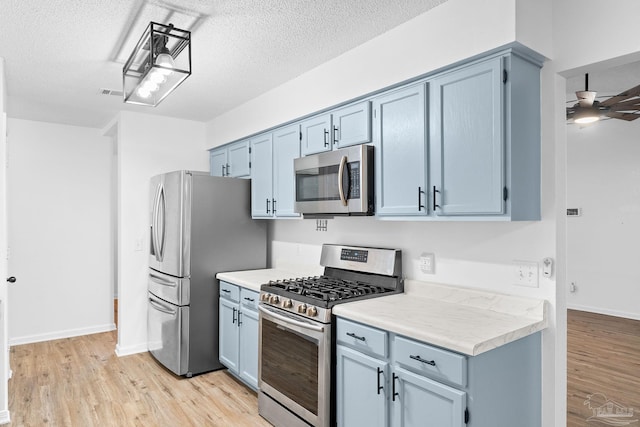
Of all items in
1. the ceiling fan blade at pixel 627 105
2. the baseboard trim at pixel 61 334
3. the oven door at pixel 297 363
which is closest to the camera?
the oven door at pixel 297 363

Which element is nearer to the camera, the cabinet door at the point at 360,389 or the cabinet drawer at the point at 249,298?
the cabinet door at the point at 360,389

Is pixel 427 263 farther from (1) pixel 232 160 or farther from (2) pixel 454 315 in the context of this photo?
(1) pixel 232 160

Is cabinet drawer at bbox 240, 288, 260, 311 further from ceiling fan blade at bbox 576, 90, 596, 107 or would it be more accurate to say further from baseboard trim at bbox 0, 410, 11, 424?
ceiling fan blade at bbox 576, 90, 596, 107

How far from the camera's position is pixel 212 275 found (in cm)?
365

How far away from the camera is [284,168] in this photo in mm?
3400

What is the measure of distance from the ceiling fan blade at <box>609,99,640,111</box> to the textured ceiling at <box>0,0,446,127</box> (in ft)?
8.96

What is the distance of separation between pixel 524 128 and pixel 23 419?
369 cm

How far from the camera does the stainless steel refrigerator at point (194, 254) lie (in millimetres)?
3531

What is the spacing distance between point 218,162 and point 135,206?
3.20 feet

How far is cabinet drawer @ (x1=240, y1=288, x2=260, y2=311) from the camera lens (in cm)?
314

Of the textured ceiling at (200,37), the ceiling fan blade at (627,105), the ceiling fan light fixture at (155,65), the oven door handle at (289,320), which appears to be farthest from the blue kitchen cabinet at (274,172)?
the ceiling fan blade at (627,105)

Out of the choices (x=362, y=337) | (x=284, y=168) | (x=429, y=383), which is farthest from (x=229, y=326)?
(x=429, y=383)

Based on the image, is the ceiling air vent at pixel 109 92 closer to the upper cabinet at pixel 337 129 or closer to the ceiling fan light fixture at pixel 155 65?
the ceiling fan light fixture at pixel 155 65

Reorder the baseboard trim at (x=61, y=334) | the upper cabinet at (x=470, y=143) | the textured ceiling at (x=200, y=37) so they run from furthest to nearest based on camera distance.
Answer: the baseboard trim at (x=61, y=334) → the textured ceiling at (x=200, y=37) → the upper cabinet at (x=470, y=143)
